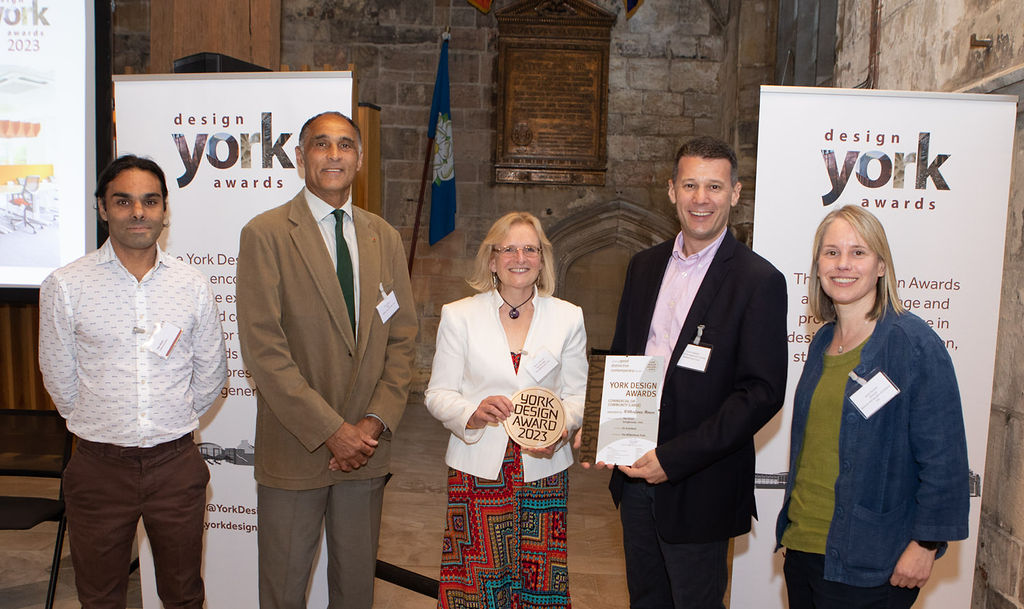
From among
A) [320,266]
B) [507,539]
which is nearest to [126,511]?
[320,266]

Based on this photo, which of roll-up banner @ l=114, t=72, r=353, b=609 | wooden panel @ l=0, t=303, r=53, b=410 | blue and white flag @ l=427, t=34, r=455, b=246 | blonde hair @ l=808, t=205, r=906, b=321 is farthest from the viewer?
blue and white flag @ l=427, t=34, r=455, b=246

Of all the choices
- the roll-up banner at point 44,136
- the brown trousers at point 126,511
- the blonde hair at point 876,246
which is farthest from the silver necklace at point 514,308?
the roll-up banner at point 44,136

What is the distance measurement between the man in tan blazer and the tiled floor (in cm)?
120

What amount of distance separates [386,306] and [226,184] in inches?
42.7

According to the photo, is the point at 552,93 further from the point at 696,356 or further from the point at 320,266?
the point at 696,356

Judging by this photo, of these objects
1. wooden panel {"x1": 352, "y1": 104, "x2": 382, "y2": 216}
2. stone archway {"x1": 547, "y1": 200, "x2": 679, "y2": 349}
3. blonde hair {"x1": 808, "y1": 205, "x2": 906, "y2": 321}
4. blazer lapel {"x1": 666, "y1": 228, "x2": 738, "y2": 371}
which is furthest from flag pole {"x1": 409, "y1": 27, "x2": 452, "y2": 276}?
blonde hair {"x1": 808, "y1": 205, "x2": 906, "y2": 321}

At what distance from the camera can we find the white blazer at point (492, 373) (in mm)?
2275

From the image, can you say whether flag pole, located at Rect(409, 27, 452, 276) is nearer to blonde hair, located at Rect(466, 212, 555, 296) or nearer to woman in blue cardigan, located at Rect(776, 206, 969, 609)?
blonde hair, located at Rect(466, 212, 555, 296)

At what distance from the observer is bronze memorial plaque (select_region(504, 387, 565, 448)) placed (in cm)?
217

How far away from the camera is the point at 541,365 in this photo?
7.52 ft

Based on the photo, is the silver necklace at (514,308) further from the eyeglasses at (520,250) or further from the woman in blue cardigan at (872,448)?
the woman in blue cardigan at (872,448)

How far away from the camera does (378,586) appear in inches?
141

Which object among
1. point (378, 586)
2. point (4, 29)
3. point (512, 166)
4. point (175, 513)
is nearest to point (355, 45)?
point (512, 166)

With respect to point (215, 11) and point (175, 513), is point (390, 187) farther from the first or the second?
point (175, 513)
